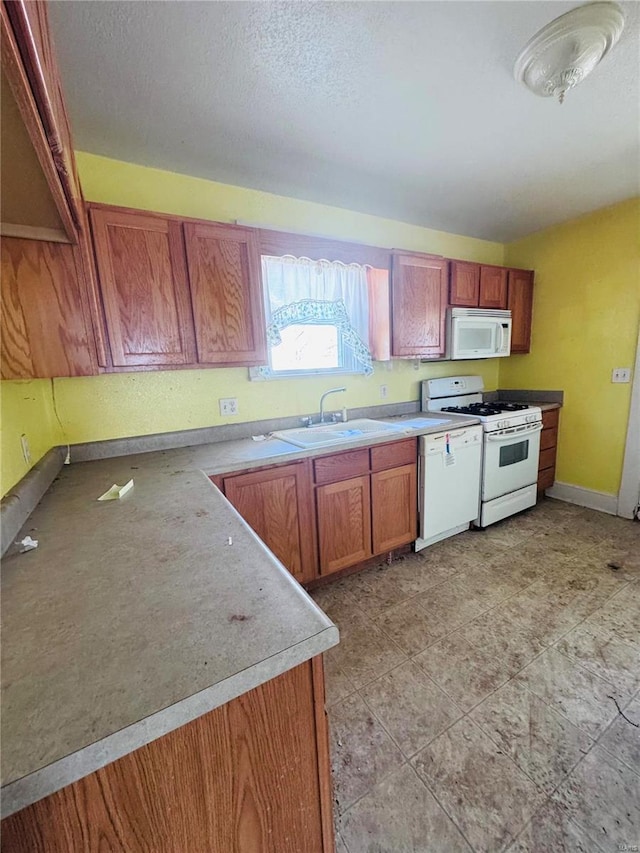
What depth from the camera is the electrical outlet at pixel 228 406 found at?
2.24m

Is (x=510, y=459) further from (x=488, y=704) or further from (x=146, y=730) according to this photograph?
(x=146, y=730)

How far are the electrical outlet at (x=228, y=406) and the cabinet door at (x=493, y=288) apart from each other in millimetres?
2237

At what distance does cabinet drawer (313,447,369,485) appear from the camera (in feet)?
6.53

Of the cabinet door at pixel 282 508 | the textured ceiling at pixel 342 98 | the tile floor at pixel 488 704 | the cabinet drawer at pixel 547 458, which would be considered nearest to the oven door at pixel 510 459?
the cabinet drawer at pixel 547 458

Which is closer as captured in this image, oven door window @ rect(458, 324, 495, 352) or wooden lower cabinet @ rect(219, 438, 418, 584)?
wooden lower cabinet @ rect(219, 438, 418, 584)

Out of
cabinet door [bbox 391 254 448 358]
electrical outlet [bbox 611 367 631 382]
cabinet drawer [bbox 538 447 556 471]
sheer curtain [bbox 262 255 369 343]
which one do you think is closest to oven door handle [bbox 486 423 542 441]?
cabinet drawer [bbox 538 447 556 471]

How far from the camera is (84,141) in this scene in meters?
1.69

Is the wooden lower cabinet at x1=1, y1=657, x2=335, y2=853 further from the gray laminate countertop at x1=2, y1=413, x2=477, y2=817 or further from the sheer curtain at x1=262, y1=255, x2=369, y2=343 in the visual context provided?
the sheer curtain at x1=262, y1=255, x2=369, y2=343

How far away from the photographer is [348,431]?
2.46m

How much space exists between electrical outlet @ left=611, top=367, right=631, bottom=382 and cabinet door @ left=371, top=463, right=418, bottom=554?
1.95 m

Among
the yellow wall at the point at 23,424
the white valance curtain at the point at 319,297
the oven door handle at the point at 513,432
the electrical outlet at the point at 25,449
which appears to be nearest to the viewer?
the yellow wall at the point at 23,424

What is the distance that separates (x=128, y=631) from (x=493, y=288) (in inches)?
135

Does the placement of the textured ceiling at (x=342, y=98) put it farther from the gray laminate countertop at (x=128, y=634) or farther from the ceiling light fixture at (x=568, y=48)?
the gray laminate countertop at (x=128, y=634)

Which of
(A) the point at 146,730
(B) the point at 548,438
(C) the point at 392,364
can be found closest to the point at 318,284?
(C) the point at 392,364
